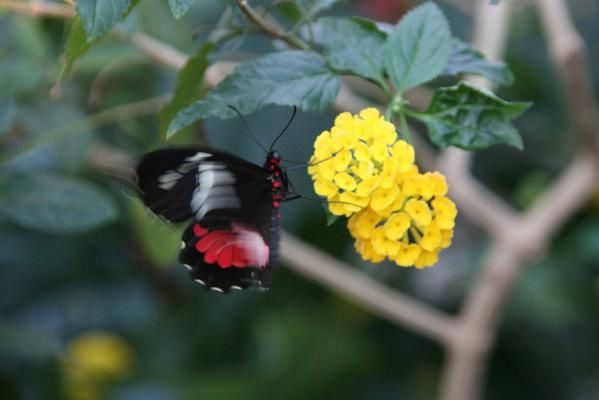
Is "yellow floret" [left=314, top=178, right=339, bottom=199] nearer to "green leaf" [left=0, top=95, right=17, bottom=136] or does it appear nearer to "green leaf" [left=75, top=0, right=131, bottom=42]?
"green leaf" [left=75, top=0, right=131, bottom=42]

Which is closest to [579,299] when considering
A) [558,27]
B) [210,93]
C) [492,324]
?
[492,324]

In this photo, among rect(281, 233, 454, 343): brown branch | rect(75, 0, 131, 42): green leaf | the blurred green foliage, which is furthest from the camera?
the blurred green foliage

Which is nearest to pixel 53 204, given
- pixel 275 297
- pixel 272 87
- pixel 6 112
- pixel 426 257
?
pixel 6 112

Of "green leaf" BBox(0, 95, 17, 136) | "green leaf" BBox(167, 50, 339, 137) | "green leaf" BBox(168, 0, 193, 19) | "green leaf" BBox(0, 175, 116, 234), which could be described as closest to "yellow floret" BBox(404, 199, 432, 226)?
"green leaf" BBox(167, 50, 339, 137)

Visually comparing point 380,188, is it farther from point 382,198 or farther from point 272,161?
point 272,161

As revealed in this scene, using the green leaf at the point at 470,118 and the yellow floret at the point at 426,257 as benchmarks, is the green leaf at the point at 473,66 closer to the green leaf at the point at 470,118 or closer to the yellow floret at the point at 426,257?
the green leaf at the point at 470,118

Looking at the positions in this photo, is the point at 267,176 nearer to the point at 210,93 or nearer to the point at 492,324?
the point at 210,93

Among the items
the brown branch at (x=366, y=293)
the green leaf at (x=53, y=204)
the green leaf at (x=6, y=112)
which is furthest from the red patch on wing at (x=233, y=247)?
the brown branch at (x=366, y=293)
